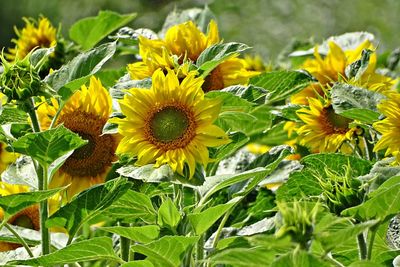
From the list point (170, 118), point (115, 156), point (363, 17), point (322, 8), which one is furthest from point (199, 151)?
point (322, 8)

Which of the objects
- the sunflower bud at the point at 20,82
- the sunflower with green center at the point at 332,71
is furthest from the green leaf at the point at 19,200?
the sunflower with green center at the point at 332,71

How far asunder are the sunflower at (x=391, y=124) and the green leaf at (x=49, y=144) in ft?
1.14

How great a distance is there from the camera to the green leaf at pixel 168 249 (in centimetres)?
106

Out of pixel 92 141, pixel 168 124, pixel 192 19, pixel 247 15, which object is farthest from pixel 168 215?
pixel 247 15

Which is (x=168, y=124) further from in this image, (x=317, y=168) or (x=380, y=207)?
(x=380, y=207)

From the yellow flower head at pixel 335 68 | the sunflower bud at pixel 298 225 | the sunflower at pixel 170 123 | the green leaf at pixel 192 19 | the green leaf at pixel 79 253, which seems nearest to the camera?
the sunflower bud at pixel 298 225

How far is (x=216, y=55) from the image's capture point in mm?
1294

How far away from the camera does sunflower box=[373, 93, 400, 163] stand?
1221mm

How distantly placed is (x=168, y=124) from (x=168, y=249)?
21 centimetres

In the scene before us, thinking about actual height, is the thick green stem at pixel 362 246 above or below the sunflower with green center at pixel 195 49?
below

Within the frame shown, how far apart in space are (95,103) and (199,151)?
20 cm

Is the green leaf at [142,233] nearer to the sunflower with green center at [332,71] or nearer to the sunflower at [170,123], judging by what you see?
the sunflower at [170,123]

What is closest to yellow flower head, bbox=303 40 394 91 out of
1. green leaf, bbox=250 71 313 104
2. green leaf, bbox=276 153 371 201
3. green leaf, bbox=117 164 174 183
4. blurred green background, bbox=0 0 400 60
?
green leaf, bbox=250 71 313 104

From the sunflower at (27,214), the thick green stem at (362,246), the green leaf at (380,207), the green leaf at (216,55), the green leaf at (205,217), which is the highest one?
the green leaf at (216,55)
